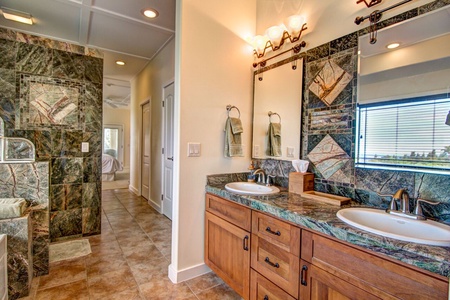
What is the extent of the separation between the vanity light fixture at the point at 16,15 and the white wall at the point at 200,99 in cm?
205

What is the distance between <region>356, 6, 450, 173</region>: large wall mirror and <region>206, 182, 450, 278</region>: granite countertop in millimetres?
424

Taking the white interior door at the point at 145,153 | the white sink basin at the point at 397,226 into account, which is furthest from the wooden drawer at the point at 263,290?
the white interior door at the point at 145,153

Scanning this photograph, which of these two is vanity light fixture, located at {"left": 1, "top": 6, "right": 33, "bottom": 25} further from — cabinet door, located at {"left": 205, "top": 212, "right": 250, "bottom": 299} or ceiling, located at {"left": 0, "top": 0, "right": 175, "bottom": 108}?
cabinet door, located at {"left": 205, "top": 212, "right": 250, "bottom": 299}

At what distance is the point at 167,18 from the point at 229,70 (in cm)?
123

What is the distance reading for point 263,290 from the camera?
1.47 m

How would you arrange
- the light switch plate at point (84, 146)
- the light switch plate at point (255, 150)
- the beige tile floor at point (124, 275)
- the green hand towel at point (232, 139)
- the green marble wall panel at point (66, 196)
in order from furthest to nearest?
the light switch plate at point (84, 146) → the green marble wall panel at point (66, 196) → the light switch plate at point (255, 150) → the green hand towel at point (232, 139) → the beige tile floor at point (124, 275)

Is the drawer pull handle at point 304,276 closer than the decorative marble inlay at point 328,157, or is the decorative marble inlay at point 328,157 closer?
the drawer pull handle at point 304,276

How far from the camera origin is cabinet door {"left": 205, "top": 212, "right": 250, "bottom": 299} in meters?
1.61

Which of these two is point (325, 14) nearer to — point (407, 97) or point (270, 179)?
point (407, 97)

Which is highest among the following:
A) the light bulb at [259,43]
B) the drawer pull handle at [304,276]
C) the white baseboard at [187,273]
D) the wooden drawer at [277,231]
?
the light bulb at [259,43]

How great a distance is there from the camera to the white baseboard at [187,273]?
6.51 feet

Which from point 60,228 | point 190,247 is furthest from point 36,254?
point 190,247

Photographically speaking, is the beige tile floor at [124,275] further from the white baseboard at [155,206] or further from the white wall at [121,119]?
the white wall at [121,119]

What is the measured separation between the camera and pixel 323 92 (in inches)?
69.1
